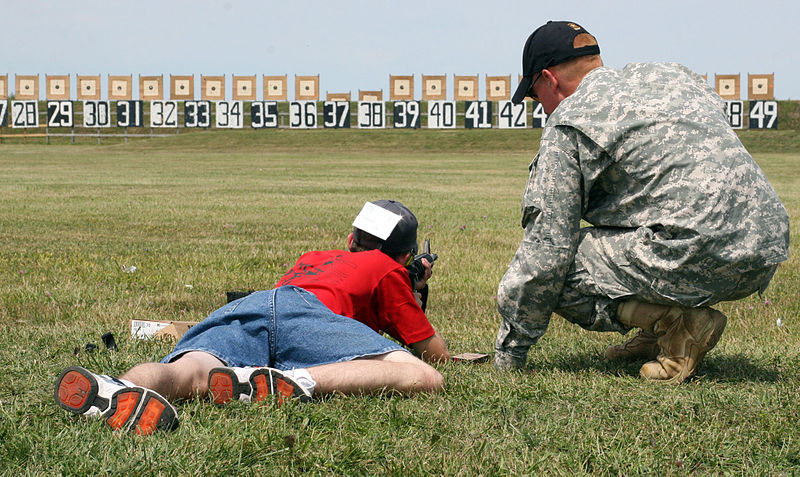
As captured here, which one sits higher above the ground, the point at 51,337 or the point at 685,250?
the point at 685,250

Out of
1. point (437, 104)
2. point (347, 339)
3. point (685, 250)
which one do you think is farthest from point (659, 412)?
point (437, 104)

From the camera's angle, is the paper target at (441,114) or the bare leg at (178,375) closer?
the bare leg at (178,375)

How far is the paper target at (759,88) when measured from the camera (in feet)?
207

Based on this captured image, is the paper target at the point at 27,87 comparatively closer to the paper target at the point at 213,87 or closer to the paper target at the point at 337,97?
the paper target at the point at 213,87

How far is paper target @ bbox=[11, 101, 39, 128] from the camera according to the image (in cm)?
6356

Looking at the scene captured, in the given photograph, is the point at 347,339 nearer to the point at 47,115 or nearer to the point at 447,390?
the point at 447,390

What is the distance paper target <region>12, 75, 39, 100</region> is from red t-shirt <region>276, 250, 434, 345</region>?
→ 68.3 m

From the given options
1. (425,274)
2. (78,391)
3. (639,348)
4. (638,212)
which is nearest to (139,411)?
(78,391)

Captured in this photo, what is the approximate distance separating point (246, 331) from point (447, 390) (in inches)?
32.2

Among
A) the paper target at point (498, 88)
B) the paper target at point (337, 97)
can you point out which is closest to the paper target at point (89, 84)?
the paper target at point (337, 97)

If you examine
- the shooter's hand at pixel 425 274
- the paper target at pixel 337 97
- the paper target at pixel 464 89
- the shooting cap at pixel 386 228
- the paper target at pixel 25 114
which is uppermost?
the paper target at pixel 464 89

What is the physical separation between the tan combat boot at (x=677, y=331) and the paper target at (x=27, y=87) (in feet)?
226

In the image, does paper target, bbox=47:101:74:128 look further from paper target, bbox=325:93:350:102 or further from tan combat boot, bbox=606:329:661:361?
tan combat boot, bbox=606:329:661:361

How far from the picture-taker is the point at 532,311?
3686 millimetres
